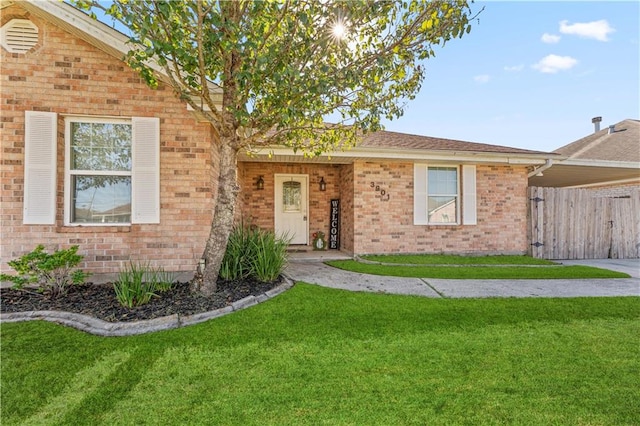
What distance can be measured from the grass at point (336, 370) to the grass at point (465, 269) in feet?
6.99

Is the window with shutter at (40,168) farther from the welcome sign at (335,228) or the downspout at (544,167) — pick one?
the downspout at (544,167)

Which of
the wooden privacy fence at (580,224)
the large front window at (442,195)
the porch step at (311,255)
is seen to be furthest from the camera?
the wooden privacy fence at (580,224)

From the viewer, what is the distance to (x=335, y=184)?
936 cm

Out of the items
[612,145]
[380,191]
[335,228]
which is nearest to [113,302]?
[380,191]

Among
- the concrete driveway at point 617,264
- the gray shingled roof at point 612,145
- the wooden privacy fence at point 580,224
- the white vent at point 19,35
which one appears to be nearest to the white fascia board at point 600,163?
the wooden privacy fence at point 580,224

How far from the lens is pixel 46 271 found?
12.8 ft

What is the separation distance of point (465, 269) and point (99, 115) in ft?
25.0

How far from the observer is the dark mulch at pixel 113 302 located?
3535 mm

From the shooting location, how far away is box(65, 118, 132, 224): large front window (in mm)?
4949

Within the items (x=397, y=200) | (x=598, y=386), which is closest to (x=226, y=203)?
(x=598, y=386)

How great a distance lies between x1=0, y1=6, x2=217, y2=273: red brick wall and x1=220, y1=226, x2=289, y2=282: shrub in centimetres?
67

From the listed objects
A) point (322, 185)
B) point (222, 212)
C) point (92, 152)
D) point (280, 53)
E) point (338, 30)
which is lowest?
point (222, 212)

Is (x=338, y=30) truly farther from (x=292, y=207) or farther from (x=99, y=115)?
(x=292, y=207)

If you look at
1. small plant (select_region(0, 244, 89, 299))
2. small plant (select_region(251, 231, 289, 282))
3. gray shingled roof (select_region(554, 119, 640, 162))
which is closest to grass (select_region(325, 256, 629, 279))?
small plant (select_region(251, 231, 289, 282))
